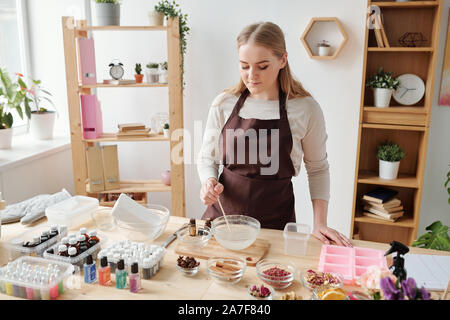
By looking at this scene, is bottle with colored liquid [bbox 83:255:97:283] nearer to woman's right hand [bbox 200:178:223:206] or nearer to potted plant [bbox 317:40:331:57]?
woman's right hand [bbox 200:178:223:206]

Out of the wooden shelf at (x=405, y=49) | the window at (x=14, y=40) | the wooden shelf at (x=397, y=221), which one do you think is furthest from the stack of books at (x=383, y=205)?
the window at (x=14, y=40)

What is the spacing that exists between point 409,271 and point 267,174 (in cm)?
77

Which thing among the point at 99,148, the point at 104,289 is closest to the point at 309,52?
the point at 99,148

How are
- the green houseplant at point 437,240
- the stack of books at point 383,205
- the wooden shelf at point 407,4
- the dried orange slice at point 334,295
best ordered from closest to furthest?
the dried orange slice at point 334,295 → the green houseplant at point 437,240 → the wooden shelf at point 407,4 → the stack of books at point 383,205

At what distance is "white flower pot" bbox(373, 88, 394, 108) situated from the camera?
9.81ft

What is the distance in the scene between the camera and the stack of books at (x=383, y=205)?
310 centimetres

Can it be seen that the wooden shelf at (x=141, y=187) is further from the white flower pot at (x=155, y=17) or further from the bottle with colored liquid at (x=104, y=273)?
the bottle with colored liquid at (x=104, y=273)

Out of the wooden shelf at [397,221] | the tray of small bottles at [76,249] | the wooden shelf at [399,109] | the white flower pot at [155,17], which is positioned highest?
the white flower pot at [155,17]

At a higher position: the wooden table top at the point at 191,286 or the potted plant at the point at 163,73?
the potted plant at the point at 163,73

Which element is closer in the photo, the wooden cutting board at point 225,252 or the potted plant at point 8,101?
the wooden cutting board at point 225,252

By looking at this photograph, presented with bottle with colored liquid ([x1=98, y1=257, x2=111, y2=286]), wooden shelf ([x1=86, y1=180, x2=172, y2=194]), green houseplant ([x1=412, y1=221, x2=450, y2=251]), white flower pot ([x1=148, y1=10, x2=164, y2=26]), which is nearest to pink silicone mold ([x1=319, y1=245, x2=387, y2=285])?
bottle with colored liquid ([x1=98, y1=257, x2=111, y2=286])

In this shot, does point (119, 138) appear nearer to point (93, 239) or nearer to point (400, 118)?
point (93, 239)

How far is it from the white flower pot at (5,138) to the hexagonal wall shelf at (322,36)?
90.7 inches

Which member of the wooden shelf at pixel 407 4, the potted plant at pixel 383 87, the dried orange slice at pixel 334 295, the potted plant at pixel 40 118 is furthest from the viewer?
the potted plant at pixel 40 118
